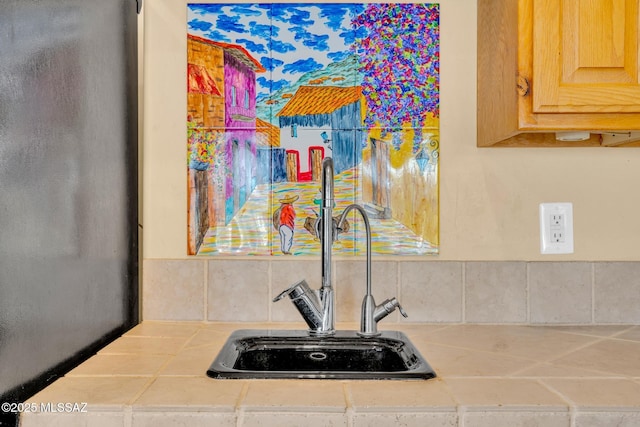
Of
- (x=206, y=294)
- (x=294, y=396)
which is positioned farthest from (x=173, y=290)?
(x=294, y=396)

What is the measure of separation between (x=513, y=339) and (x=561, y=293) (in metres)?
0.29

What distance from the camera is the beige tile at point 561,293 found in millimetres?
1539

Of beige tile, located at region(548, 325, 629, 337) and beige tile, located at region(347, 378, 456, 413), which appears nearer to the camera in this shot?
beige tile, located at region(347, 378, 456, 413)

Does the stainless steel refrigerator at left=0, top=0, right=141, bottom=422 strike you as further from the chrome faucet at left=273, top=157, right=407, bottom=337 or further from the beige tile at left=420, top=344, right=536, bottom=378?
the beige tile at left=420, top=344, right=536, bottom=378

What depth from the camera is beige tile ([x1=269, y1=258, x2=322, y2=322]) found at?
154 centimetres

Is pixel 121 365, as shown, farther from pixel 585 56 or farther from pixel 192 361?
pixel 585 56

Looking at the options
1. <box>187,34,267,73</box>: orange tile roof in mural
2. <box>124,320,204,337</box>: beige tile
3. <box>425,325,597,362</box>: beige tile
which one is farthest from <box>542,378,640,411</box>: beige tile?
<box>187,34,267,73</box>: orange tile roof in mural

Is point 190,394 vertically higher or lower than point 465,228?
lower

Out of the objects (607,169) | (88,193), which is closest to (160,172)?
(88,193)

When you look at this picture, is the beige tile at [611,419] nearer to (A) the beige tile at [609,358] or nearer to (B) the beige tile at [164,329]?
(A) the beige tile at [609,358]

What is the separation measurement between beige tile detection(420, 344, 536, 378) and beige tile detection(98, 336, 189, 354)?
59cm

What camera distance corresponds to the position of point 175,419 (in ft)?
2.92

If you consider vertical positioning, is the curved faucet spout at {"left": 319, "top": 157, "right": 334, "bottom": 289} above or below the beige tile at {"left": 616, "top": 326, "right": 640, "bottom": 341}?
above

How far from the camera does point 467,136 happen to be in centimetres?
156
